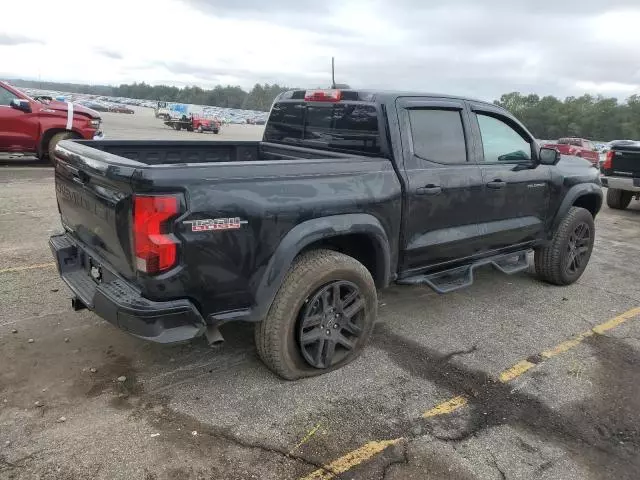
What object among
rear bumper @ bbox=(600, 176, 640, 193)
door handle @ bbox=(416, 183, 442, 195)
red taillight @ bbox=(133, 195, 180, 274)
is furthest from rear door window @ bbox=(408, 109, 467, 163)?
rear bumper @ bbox=(600, 176, 640, 193)

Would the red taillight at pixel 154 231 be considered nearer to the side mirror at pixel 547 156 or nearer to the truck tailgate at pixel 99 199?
the truck tailgate at pixel 99 199

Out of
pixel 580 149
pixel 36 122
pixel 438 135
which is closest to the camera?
pixel 438 135

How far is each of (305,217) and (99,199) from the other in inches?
45.4

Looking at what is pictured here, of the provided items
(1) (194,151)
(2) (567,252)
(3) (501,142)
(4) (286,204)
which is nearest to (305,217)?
(4) (286,204)

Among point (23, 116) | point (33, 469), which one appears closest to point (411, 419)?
point (33, 469)

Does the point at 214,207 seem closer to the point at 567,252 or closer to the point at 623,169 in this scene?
the point at 567,252

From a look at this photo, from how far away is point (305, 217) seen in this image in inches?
124

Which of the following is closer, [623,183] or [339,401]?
[339,401]

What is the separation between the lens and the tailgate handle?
3129 millimetres

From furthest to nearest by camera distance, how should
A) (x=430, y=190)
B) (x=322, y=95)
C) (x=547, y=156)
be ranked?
1. (x=547, y=156)
2. (x=322, y=95)
3. (x=430, y=190)

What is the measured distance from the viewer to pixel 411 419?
3.10 m

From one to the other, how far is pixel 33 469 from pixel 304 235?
1.76m

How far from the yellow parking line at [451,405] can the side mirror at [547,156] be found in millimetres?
1496

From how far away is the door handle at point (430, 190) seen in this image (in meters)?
3.81
